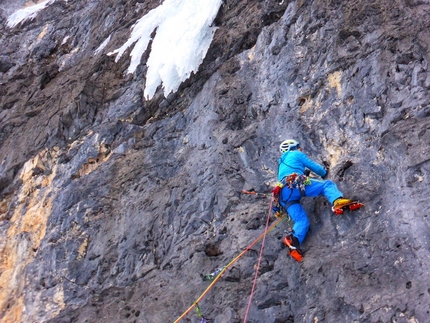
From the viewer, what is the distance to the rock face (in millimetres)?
5500

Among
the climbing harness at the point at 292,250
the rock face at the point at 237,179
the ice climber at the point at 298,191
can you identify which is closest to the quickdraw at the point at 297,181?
the ice climber at the point at 298,191

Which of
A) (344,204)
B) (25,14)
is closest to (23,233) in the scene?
(344,204)

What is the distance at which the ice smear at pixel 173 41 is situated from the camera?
10211 mm

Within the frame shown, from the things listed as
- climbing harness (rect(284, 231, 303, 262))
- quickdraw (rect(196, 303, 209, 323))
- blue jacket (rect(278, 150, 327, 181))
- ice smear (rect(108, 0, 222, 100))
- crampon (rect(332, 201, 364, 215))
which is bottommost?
quickdraw (rect(196, 303, 209, 323))

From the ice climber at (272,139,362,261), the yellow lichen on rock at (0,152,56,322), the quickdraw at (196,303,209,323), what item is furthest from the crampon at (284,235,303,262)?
the yellow lichen on rock at (0,152,56,322)

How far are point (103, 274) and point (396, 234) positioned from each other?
458 centimetres

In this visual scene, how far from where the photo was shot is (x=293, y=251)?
5805mm

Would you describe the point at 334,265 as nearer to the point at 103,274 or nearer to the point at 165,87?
the point at 103,274

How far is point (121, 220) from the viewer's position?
8.07 meters

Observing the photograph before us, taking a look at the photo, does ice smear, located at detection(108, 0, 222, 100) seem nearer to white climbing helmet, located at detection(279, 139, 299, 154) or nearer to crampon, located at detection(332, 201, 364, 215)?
white climbing helmet, located at detection(279, 139, 299, 154)

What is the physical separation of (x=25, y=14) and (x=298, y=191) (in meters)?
17.7

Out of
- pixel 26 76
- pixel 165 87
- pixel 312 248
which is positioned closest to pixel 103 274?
pixel 312 248

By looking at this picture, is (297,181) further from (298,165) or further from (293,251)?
(293,251)

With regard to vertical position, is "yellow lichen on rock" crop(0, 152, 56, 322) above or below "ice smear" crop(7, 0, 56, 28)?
below
